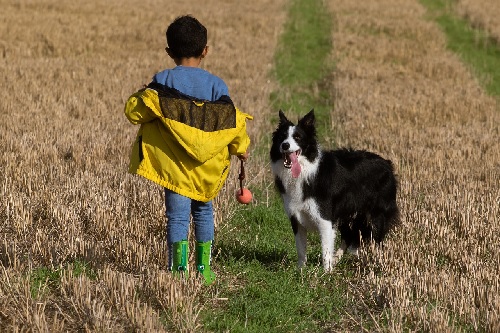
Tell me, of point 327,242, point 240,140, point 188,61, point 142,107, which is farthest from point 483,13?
point 142,107

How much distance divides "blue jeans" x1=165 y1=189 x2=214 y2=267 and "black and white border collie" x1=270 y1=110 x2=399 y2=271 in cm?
87

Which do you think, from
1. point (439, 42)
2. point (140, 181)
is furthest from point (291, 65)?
point (140, 181)

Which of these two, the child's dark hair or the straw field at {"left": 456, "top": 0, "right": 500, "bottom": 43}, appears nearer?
the child's dark hair

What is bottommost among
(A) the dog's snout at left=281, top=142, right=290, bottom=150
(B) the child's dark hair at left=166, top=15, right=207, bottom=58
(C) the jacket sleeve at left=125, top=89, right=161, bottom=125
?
(A) the dog's snout at left=281, top=142, right=290, bottom=150

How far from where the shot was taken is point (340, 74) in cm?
1555

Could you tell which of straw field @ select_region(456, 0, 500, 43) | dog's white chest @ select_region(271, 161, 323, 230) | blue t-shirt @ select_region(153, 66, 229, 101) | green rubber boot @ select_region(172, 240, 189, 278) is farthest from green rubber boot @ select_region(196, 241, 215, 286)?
straw field @ select_region(456, 0, 500, 43)

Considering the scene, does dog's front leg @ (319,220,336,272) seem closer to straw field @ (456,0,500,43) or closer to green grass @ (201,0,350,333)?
green grass @ (201,0,350,333)

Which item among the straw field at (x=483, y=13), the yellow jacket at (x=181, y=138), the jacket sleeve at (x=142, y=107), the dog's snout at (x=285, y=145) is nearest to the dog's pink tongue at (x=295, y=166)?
the dog's snout at (x=285, y=145)

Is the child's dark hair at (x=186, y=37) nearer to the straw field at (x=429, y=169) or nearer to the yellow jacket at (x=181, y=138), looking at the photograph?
the yellow jacket at (x=181, y=138)

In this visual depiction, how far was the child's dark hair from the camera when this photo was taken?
4574 millimetres

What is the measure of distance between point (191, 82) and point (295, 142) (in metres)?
1.11

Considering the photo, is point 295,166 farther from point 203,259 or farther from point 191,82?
point 191,82

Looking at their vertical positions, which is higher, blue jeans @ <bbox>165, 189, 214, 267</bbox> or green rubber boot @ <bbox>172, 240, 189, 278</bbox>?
blue jeans @ <bbox>165, 189, 214, 267</bbox>

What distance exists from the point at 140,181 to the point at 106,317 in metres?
3.26
